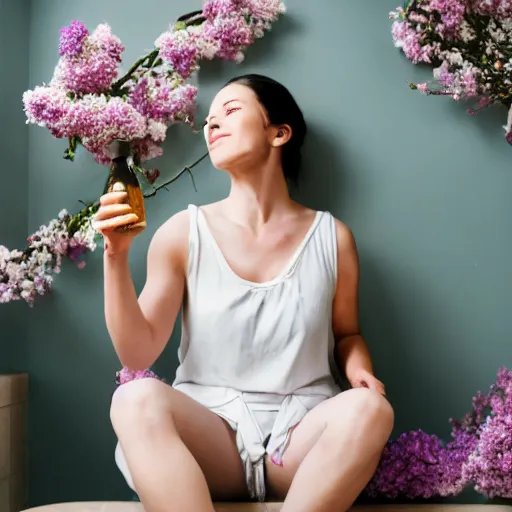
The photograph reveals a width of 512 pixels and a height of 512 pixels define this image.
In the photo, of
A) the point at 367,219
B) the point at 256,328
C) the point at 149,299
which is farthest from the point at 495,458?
the point at 149,299

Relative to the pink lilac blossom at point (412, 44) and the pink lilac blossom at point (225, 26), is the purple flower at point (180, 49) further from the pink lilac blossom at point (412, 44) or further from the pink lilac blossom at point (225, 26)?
the pink lilac blossom at point (412, 44)

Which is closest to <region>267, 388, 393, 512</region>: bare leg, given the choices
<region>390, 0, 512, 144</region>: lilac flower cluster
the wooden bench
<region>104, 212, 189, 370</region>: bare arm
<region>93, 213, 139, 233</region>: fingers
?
the wooden bench

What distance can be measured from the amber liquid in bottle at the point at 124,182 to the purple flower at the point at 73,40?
0.56m

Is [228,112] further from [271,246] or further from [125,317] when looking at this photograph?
[125,317]

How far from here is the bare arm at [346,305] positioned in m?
1.46

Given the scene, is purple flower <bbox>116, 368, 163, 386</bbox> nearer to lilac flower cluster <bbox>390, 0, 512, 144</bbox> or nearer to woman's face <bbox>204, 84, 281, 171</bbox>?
woman's face <bbox>204, 84, 281, 171</bbox>

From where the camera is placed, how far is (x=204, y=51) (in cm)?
165

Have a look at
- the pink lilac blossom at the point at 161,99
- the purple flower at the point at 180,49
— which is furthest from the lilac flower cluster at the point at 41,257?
the purple flower at the point at 180,49

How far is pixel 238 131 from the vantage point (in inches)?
56.2

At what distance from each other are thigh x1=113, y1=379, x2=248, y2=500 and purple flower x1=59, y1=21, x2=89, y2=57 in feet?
2.80

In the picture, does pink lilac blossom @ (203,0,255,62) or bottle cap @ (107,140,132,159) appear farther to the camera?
pink lilac blossom @ (203,0,255,62)

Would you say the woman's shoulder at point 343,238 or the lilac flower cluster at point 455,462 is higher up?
the woman's shoulder at point 343,238

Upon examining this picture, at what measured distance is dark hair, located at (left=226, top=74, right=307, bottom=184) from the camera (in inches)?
58.3

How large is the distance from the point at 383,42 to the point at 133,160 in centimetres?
72
